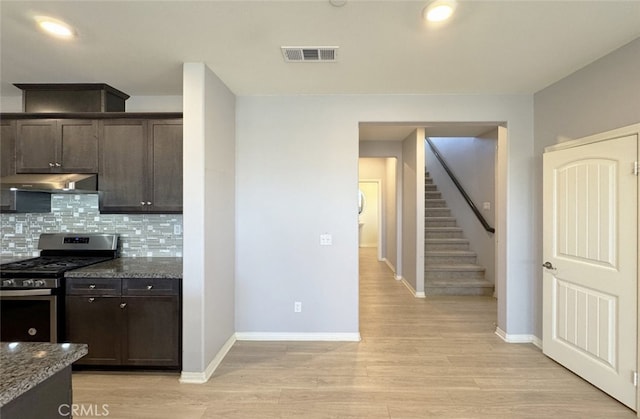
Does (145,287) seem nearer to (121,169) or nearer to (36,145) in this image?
(121,169)

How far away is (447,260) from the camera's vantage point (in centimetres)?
588

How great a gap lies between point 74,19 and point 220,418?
277cm

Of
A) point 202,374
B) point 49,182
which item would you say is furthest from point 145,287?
point 49,182

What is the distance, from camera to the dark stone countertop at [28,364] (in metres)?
0.88

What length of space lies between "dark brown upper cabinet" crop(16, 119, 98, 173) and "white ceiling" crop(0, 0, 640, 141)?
43 cm

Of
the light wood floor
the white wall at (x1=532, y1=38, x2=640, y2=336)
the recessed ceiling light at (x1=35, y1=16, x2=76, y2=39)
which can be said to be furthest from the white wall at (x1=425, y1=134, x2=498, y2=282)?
the recessed ceiling light at (x1=35, y1=16, x2=76, y2=39)

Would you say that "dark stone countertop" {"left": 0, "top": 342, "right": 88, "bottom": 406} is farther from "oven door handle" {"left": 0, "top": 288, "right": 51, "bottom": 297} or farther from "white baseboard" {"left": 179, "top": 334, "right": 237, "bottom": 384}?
"oven door handle" {"left": 0, "top": 288, "right": 51, "bottom": 297}

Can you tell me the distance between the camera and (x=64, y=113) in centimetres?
298

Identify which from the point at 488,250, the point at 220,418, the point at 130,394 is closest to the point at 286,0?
the point at 220,418

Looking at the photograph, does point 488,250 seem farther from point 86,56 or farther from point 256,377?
point 86,56

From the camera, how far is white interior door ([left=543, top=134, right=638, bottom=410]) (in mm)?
2275

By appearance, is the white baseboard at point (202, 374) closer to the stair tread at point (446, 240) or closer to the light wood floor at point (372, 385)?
the light wood floor at point (372, 385)

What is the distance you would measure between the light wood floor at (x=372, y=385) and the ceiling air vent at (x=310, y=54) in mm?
2606

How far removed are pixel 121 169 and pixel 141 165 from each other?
0.20 m
